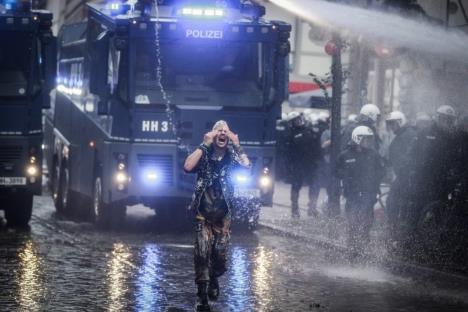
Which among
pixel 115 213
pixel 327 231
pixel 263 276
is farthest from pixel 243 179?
pixel 263 276

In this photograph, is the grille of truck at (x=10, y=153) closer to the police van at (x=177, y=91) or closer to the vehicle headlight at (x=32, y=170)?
the vehicle headlight at (x=32, y=170)

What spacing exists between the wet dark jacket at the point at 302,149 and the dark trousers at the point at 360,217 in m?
5.21

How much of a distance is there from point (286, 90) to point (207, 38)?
155cm

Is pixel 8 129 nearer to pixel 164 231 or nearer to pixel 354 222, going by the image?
pixel 164 231

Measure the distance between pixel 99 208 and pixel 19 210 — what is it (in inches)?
51.3

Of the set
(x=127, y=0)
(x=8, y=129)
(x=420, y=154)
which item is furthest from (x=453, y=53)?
(x=8, y=129)

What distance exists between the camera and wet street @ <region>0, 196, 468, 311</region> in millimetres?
11930

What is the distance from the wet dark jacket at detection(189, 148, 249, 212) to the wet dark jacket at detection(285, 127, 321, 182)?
34.9 ft

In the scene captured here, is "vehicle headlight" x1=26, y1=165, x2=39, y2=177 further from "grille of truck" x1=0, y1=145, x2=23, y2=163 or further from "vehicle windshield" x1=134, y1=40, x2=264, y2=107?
"vehicle windshield" x1=134, y1=40, x2=264, y2=107

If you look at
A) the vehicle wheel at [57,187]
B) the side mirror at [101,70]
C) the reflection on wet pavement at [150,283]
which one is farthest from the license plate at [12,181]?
the vehicle wheel at [57,187]

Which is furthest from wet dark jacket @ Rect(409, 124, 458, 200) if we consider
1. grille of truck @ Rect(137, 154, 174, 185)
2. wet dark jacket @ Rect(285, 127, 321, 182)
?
wet dark jacket @ Rect(285, 127, 321, 182)

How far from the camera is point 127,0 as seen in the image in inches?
768

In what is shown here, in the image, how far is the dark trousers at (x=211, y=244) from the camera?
11828 millimetres

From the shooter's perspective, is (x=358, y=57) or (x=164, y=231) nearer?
(x=164, y=231)
